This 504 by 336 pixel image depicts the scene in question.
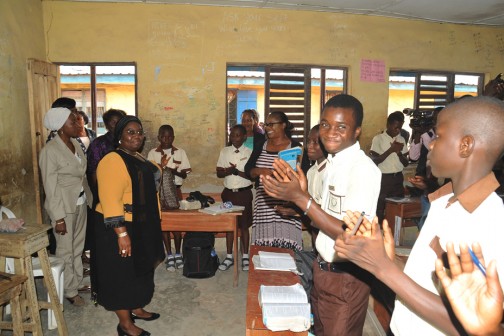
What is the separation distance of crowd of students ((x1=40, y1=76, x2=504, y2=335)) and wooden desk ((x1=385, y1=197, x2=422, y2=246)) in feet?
5.77

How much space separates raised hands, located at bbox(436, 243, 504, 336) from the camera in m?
0.77

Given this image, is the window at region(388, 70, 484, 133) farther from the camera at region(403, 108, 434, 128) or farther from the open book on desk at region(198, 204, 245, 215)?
the open book on desk at region(198, 204, 245, 215)

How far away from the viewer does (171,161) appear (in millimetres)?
4840

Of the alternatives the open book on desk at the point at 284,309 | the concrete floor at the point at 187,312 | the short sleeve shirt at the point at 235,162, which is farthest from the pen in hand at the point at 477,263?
the short sleeve shirt at the point at 235,162

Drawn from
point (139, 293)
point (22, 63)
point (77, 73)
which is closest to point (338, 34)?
point (77, 73)

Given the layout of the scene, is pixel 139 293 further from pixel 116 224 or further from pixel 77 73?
pixel 77 73

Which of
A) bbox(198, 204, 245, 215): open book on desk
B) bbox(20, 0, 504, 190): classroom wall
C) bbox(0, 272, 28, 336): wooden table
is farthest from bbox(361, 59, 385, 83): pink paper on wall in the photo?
bbox(0, 272, 28, 336): wooden table

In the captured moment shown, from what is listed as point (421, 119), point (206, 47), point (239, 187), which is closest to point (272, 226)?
point (239, 187)

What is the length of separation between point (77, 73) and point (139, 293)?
412 cm

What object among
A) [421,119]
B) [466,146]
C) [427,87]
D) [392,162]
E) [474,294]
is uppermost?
[427,87]

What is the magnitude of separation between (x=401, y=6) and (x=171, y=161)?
3.98 meters

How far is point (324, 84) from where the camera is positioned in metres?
6.09

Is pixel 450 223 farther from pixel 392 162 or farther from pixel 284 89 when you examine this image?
pixel 284 89

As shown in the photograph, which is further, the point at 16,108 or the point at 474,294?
the point at 16,108
